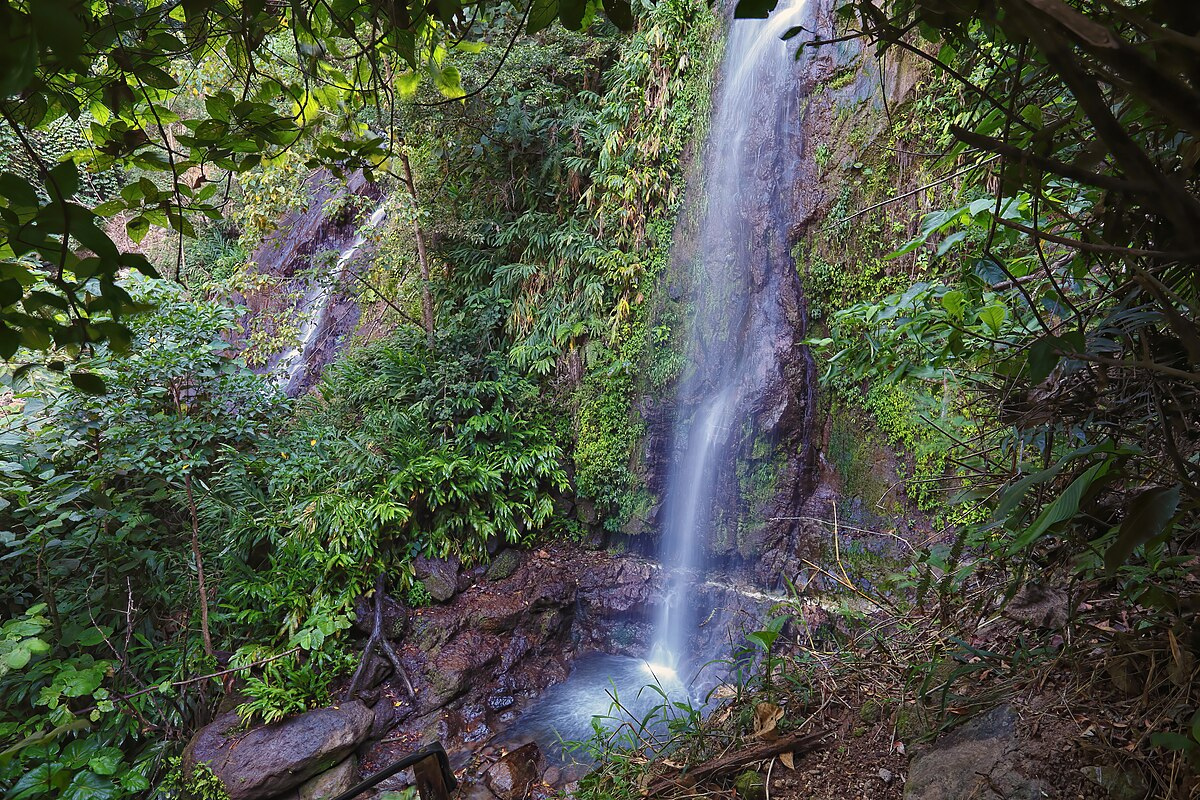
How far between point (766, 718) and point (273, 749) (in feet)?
11.9

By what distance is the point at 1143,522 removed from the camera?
794 millimetres

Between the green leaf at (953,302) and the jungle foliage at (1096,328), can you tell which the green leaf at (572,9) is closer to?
the jungle foliage at (1096,328)

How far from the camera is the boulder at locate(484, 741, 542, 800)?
424 cm

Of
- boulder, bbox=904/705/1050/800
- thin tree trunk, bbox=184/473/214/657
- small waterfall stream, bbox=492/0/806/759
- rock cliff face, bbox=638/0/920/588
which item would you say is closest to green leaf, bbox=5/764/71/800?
thin tree trunk, bbox=184/473/214/657

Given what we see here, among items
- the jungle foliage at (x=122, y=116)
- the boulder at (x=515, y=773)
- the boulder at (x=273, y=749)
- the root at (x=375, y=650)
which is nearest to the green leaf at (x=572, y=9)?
the jungle foliage at (x=122, y=116)

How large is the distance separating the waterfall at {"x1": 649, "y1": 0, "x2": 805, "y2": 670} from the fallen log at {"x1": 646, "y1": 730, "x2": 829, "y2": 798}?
345 cm

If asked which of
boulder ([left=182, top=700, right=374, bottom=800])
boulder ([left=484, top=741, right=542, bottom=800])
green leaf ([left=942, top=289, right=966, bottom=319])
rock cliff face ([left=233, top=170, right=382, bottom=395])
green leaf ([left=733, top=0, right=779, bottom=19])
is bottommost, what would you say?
boulder ([left=484, top=741, right=542, bottom=800])

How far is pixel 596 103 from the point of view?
7020 mm

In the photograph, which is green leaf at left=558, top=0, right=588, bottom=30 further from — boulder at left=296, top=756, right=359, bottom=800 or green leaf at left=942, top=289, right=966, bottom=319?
boulder at left=296, top=756, right=359, bottom=800

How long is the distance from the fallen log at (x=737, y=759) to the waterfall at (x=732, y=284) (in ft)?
11.3

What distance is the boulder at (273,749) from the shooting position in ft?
13.4

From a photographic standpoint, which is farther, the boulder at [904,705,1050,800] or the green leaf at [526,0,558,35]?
the boulder at [904,705,1050,800]

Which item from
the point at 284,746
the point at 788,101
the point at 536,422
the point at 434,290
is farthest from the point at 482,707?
the point at 788,101

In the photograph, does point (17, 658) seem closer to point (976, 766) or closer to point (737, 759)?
point (737, 759)
